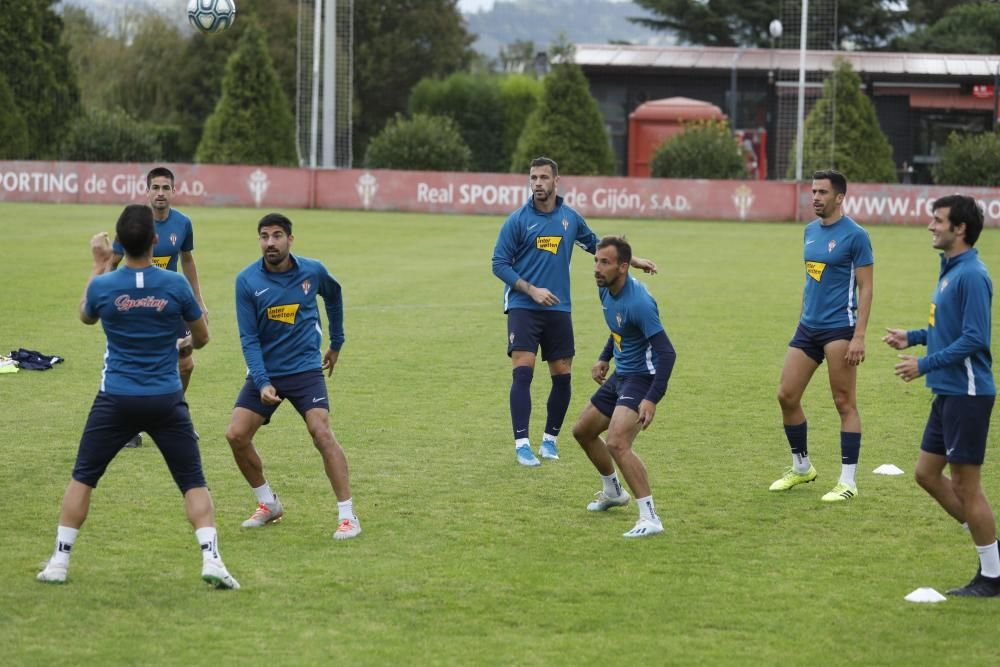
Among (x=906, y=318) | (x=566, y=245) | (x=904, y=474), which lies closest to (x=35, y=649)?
(x=566, y=245)

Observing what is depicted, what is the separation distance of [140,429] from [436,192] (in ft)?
112

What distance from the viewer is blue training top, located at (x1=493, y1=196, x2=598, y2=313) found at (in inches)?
468

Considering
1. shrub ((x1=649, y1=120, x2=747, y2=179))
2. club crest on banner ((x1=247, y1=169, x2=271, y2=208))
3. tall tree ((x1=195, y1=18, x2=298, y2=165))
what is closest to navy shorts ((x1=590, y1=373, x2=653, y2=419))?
club crest on banner ((x1=247, y1=169, x2=271, y2=208))

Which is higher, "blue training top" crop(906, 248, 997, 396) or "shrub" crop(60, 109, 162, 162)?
"shrub" crop(60, 109, 162, 162)

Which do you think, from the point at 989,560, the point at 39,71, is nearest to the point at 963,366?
the point at 989,560

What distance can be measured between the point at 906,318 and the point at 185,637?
1558 centimetres

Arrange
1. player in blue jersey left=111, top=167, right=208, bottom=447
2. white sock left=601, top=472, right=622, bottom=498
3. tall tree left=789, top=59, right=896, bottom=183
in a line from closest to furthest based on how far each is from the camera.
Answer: white sock left=601, top=472, right=622, bottom=498 → player in blue jersey left=111, top=167, right=208, bottom=447 → tall tree left=789, top=59, right=896, bottom=183

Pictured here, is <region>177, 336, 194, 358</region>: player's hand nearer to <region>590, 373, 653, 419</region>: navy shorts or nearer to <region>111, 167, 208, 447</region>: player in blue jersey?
<region>111, 167, 208, 447</region>: player in blue jersey

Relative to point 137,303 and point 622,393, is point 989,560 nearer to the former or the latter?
point 622,393

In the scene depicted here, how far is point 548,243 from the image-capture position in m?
11.9

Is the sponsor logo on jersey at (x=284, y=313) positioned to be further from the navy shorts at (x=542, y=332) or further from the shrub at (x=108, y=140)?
the shrub at (x=108, y=140)

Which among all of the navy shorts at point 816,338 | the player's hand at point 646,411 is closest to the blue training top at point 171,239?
the player's hand at point 646,411

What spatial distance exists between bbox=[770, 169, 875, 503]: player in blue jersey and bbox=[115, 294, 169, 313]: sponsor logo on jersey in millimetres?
4936

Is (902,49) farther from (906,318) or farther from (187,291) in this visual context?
(187,291)
